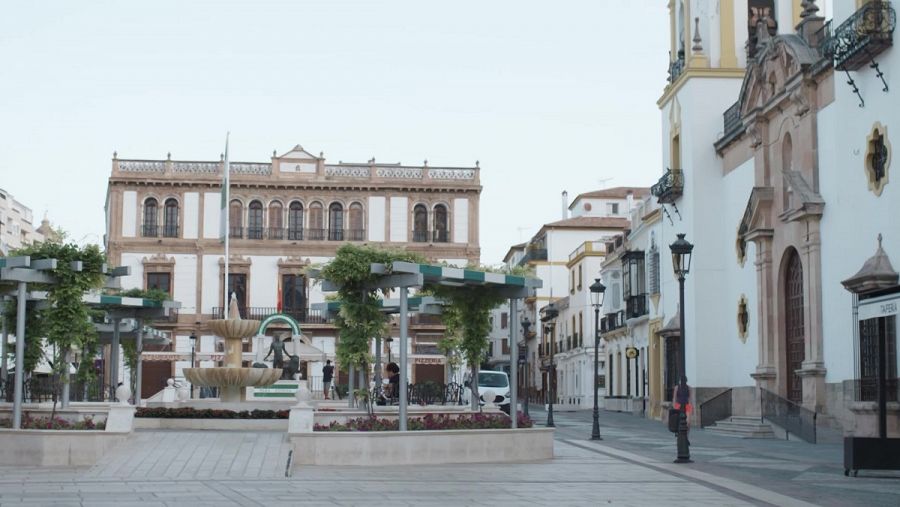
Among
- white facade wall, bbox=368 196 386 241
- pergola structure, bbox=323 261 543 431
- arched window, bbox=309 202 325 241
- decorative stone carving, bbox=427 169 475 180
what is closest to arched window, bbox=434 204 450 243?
decorative stone carving, bbox=427 169 475 180

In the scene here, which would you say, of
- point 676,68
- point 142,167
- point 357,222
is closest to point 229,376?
point 676,68

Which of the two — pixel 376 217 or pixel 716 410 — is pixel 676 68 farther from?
pixel 376 217

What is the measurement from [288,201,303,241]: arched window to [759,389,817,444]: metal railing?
135 ft

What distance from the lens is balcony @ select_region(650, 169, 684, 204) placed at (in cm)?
3969

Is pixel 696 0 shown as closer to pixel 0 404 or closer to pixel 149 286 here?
pixel 0 404

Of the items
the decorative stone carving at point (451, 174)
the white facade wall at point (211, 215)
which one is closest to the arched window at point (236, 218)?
the white facade wall at point (211, 215)

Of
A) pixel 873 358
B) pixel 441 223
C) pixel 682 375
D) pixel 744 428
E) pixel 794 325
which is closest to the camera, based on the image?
pixel 682 375

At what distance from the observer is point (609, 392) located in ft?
210

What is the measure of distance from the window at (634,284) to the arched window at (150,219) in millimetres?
28883

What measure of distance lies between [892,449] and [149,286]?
5550cm

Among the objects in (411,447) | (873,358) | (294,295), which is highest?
(294,295)

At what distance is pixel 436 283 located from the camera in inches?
958

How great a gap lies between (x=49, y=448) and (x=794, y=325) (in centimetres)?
1952

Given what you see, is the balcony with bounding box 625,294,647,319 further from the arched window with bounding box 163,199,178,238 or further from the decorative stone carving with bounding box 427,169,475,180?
the arched window with bounding box 163,199,178,238
